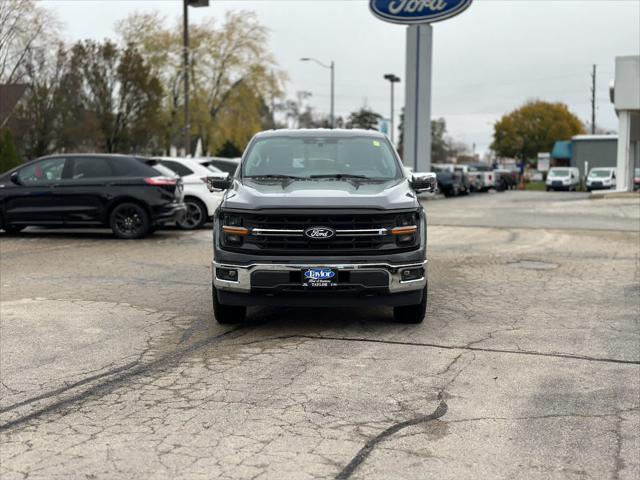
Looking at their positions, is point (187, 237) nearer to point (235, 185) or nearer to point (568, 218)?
point (235, 185)

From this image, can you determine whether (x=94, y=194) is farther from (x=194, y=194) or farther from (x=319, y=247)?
(x=319, y=247)

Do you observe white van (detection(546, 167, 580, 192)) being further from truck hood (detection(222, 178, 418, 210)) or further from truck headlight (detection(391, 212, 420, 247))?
truck headlight (detection(391, 212, 420, 247))

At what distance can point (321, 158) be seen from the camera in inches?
337

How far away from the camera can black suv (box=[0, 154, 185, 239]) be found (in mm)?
15492

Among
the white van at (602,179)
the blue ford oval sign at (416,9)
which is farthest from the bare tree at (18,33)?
the white van at (602,179)

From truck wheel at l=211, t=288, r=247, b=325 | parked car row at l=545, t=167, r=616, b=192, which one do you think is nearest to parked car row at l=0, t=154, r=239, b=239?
truck wheel at l=211, t=288, r=247, b=325

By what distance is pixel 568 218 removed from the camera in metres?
23.3

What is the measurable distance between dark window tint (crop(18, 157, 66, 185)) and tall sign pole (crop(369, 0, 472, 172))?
1887 cm

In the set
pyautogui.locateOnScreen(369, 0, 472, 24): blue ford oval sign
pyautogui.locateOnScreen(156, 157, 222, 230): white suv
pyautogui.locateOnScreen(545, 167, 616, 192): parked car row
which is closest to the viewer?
pyautogui.locateOnScreen(156, 157, 222, 230): white suv

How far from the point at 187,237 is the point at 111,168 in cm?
202

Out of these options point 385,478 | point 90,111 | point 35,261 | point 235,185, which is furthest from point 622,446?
point 90,111

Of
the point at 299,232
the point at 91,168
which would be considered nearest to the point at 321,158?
the point at 299,232

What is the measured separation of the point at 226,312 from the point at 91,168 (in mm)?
9001

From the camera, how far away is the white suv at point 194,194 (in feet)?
59.6
